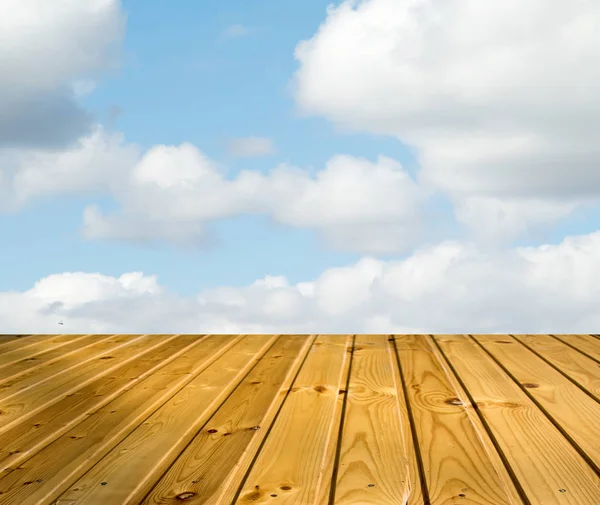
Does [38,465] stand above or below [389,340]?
below

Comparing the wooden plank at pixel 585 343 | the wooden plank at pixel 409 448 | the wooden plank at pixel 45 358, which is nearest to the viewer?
the wooden plank at pixel 409 448

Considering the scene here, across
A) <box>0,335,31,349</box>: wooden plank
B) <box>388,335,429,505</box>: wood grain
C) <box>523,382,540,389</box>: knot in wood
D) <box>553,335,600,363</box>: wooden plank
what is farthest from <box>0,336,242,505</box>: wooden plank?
<box>553,335,600,363</box>: wooden plank

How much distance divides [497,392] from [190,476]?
121 centimetres

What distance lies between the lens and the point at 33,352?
3.42 meters

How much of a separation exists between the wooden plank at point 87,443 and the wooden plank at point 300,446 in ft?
1.39

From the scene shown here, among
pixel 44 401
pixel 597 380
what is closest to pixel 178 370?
pixel 44 401

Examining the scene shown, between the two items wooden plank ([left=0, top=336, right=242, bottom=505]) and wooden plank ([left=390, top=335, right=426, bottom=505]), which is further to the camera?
wooden plank ([left=0, top=336, right=242, bottom=505])

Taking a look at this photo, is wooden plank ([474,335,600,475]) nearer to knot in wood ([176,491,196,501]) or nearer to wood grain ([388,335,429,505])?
wood grain ([388,335,429,505])

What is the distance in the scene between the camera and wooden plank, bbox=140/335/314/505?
4.86 ft

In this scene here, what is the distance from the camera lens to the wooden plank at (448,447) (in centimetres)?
147

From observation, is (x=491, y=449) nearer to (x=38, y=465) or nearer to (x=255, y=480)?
(x=255, y=480)

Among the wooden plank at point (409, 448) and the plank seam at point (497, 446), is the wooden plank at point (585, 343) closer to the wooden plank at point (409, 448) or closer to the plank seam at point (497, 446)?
the plank seam at point (497, 446)

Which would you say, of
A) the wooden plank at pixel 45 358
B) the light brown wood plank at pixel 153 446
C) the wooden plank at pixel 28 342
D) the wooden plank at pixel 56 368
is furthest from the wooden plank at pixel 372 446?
the wooden plank at pixel 28 342

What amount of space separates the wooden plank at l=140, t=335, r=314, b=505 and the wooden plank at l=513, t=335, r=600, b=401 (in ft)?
3.56
